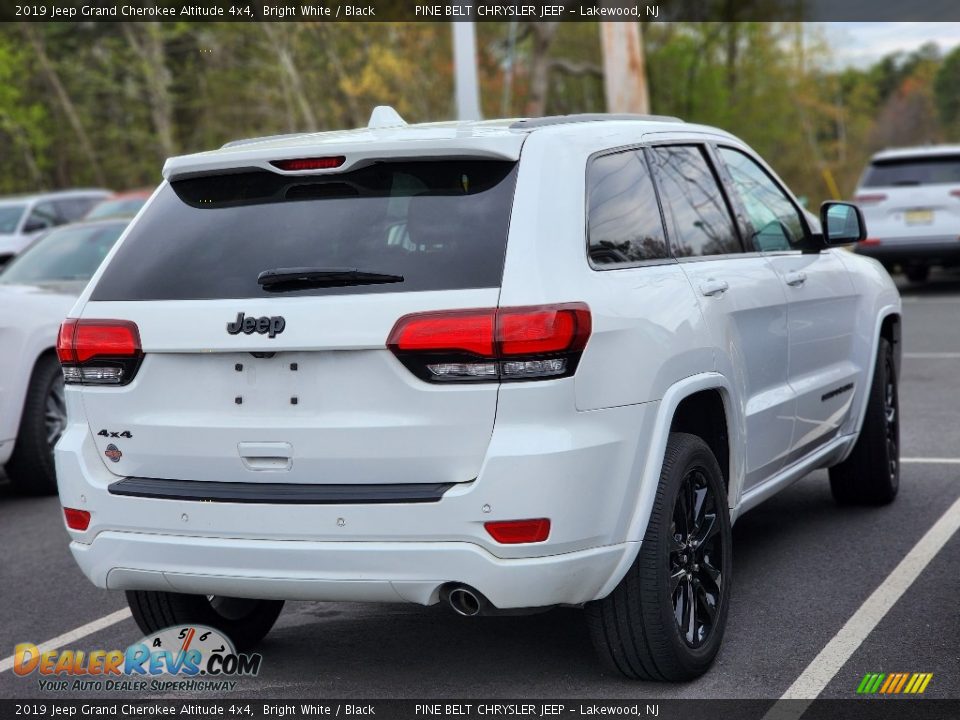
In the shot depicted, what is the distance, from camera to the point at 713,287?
15.8 ft

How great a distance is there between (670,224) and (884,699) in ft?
5.57

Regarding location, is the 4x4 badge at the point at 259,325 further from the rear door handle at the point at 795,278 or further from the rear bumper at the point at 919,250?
the rear bumper at the point at 919,250

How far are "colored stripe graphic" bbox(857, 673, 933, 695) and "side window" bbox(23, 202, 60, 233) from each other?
2248 centimetres

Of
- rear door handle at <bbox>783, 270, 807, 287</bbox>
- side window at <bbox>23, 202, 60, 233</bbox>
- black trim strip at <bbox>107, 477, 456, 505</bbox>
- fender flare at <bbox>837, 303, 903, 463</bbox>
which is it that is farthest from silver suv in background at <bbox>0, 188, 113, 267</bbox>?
black trim strip at <bbox>107, 477, 456, 505</bbox>

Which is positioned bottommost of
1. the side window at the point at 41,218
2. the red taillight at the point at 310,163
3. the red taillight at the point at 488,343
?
the side window at the point at 41,218

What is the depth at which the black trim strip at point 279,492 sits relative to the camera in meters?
3.92

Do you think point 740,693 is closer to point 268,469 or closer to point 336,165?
point 268,469

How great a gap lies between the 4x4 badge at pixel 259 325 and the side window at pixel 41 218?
21.9 metres

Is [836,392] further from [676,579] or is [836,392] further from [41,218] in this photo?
[41,218]

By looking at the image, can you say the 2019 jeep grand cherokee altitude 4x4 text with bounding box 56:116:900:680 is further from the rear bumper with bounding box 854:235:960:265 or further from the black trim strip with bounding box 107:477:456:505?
the rear bumper with bounding box 854:235:960:265

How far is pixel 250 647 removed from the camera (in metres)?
5.06

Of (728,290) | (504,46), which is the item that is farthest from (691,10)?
(728,290)

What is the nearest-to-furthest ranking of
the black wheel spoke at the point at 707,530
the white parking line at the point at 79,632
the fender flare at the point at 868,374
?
the black wheel spoke at the point at 707,530
the white parking line at the point at 79,632
the fender flare at the point at 868,374

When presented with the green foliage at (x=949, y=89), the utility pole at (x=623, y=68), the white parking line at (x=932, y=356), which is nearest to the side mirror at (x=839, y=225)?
the white parking line at (x=932, y=356)
